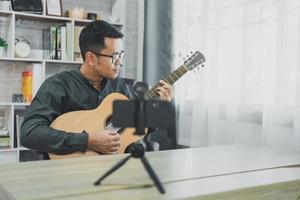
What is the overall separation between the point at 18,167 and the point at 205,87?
1.61 metres

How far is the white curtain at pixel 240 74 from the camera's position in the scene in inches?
75.7

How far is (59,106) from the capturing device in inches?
71.3

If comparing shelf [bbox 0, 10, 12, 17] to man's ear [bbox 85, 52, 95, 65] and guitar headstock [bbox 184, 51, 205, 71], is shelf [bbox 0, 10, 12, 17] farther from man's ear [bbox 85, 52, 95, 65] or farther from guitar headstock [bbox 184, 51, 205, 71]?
guitar headstock [bbox 184, 51, 205, 71]

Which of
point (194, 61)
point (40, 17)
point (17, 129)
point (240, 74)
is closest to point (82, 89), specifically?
point (194, 61)

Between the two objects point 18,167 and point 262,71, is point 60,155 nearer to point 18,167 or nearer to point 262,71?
point 18,167

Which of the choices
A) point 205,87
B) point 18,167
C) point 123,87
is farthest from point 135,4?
point 18,167

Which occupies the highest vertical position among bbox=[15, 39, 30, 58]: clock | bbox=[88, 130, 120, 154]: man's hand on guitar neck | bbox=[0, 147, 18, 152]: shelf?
bbox=[15, 39, 30, 58]: clock

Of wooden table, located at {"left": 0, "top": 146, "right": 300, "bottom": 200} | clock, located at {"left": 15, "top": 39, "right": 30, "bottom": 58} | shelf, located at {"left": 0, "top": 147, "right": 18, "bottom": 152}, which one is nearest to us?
wooden table, located at {"left": 0, "top": 146, "right": 300, "bottom": 200}

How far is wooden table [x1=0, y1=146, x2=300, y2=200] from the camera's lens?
0.77 m

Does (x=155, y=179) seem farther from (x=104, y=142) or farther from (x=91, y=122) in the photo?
(x=91, y=122)

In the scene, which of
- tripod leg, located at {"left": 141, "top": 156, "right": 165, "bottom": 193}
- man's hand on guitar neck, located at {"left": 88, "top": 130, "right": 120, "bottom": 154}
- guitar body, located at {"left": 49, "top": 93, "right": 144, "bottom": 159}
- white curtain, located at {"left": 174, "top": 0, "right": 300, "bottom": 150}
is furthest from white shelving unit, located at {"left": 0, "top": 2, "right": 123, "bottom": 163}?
tripod leg, located at {"left": 141, "top": 156, "right": 165, "bottom": 193}

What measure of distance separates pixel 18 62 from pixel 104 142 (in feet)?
5.20

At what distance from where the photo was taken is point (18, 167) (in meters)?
0.98

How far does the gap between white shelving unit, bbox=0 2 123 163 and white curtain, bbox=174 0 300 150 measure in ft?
2.83
